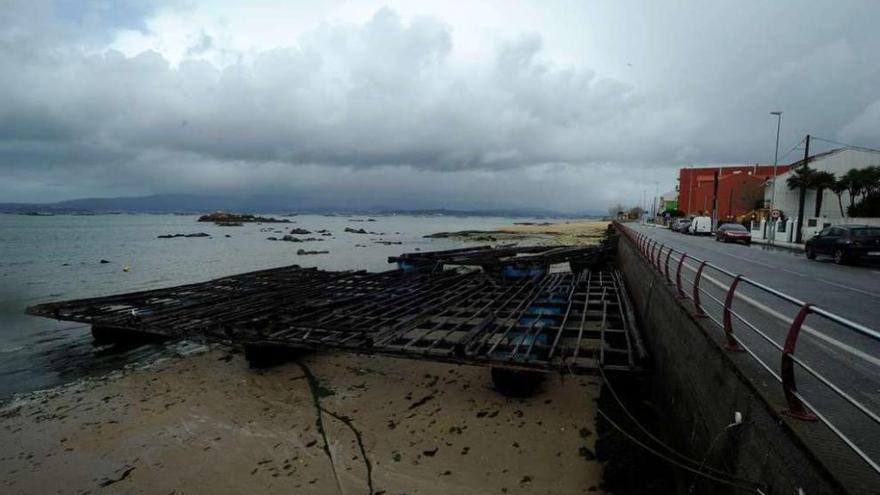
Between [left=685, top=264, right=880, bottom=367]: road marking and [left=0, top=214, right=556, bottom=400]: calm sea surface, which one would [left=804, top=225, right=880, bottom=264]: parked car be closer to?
[left=685, top=264, right=880, bottom=367]: road marking

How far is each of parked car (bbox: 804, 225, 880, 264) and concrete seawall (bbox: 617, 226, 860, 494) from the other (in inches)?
665

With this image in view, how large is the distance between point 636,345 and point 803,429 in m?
6.29

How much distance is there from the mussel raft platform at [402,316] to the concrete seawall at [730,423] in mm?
1118

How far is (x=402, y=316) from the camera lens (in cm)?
1270

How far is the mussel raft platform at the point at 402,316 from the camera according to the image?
372 inches

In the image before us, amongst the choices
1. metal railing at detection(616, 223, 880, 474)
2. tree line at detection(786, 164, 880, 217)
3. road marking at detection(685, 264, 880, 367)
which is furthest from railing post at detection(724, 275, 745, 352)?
tree line at detection(786, 164, 880, 217)

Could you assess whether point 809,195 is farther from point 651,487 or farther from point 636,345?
point 651,487

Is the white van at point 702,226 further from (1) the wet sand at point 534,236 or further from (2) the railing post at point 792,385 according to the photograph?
(2) the railing post at point 792,385

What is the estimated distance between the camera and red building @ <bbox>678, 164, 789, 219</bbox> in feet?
237

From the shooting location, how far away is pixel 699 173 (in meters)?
85.2

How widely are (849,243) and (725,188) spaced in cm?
6439

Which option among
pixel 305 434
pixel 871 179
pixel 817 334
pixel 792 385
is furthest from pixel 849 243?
pixel 871 179

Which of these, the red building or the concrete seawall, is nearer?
the concrete seawall

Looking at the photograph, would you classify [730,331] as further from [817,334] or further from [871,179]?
[871,179]
